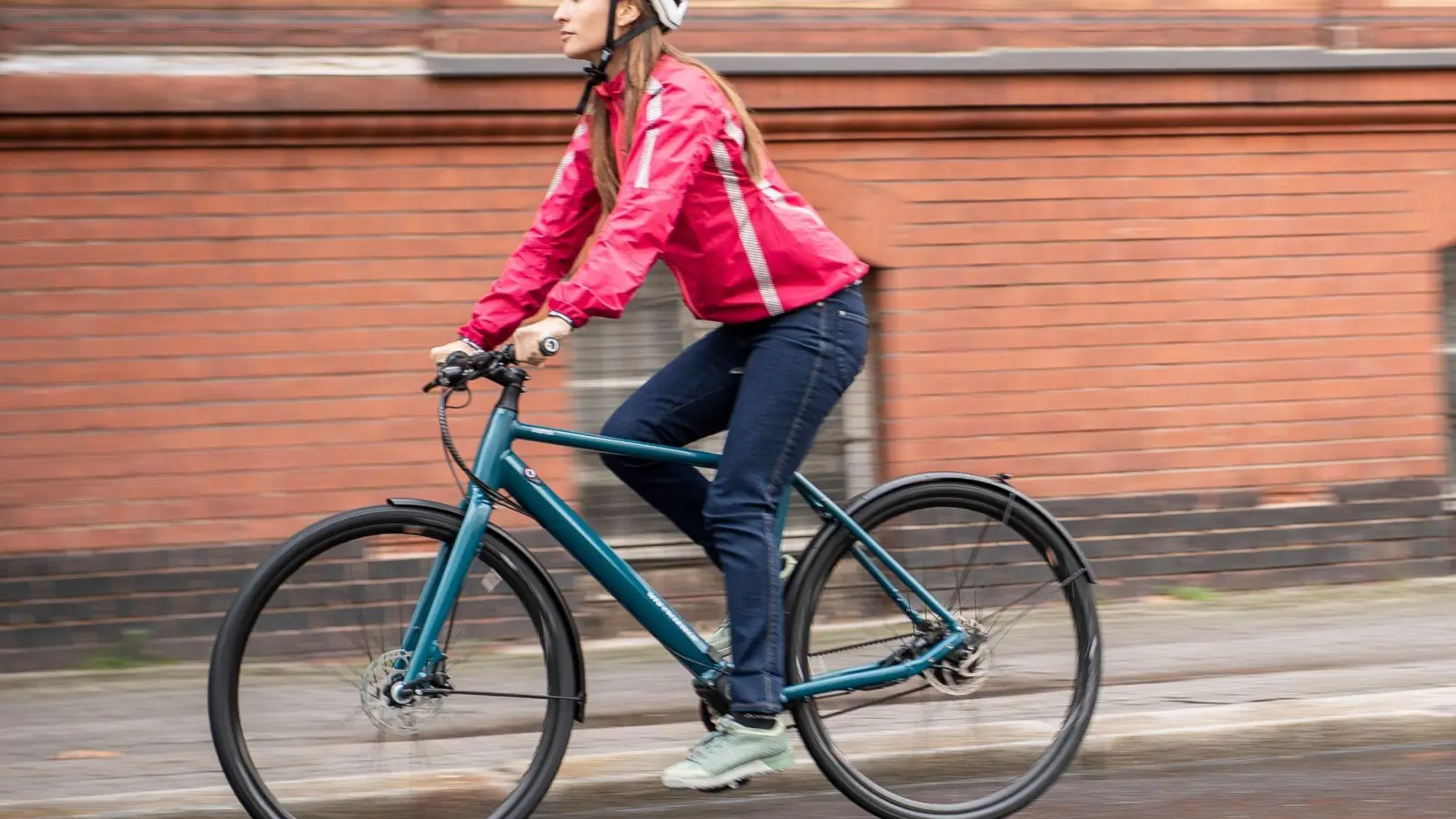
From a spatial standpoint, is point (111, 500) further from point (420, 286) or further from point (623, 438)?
point (623, 438)

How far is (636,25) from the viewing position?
3941 mm

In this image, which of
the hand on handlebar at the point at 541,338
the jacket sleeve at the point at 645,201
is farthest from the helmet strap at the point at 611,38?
the hand on handlebar at the point at 541,338

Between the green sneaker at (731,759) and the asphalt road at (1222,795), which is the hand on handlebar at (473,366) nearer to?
the green sneaker at (731,759)

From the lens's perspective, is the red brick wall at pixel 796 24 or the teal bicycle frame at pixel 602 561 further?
the red brick wall at pixel 796 24

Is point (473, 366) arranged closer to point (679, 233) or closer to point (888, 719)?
point (679, 233)

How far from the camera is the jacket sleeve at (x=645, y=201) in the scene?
371 cm

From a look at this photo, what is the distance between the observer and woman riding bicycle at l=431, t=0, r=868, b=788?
3.84 metres

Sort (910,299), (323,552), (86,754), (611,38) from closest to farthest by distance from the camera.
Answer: (323,552) < (611,38) < (86,754) < (910,299)

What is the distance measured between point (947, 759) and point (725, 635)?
0.69 m

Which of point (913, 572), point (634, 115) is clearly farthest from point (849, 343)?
point (634, 115)

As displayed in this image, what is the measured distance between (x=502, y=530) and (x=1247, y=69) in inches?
208

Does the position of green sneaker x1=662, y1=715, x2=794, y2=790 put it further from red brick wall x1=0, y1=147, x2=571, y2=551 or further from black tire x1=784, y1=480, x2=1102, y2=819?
red brick wall x1=0, y1=147, x2=571, y2=551

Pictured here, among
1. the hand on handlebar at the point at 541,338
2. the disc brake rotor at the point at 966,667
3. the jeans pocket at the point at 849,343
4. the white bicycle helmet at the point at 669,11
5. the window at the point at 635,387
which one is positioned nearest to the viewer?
the hand on handlebar at the point at 541,338

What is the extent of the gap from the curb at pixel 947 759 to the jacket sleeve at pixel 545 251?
1.06 meters
